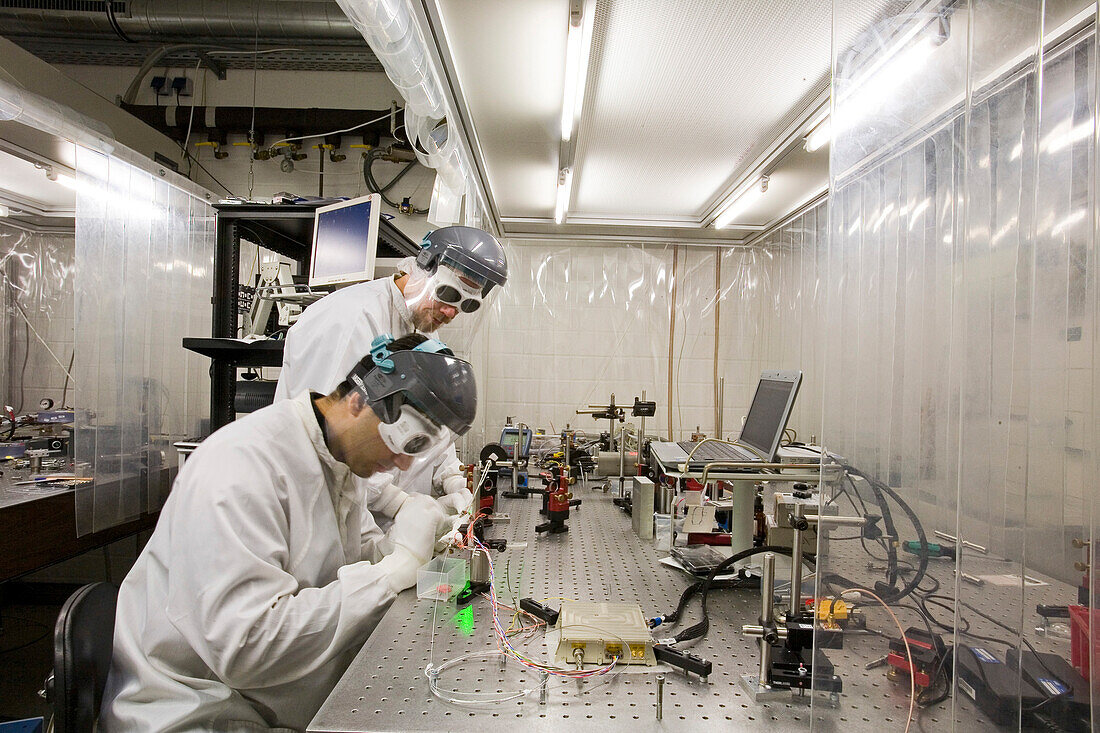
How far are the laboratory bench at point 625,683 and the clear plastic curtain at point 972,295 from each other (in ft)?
0.03

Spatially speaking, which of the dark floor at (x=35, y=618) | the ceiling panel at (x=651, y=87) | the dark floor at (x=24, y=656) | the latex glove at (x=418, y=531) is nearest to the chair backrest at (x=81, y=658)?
the latex glove at (x=418, y=531)

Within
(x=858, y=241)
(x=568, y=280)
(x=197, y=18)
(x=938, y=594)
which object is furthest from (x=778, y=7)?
(x=197, y=18)

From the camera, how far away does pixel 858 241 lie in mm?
907

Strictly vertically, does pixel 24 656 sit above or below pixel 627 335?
below

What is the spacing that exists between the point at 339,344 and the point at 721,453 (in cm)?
131

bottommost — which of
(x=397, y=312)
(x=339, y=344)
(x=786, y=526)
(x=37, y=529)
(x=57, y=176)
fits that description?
(x=37, y=529)

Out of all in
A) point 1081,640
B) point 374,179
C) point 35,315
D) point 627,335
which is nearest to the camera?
point 1081,640

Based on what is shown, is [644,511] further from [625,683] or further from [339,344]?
[339,344]

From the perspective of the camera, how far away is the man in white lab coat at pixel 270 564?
895 mm

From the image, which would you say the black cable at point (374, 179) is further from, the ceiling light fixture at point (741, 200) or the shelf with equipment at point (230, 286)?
the ceiling light fixture at point (741, 200)

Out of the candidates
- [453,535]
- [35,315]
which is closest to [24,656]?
[35,315]

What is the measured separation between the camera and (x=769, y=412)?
1.79 metres

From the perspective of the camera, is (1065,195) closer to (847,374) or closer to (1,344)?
(847,374)

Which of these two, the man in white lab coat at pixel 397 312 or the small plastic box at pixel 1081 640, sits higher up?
the man in white lab coat at pixel 397 312
